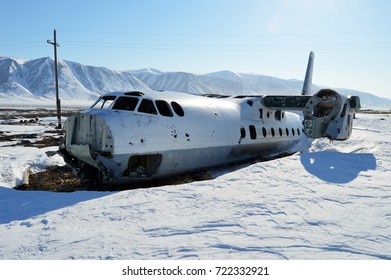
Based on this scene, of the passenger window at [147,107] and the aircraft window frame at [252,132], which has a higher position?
the passenger window at [147,107]

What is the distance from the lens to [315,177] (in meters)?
9.71

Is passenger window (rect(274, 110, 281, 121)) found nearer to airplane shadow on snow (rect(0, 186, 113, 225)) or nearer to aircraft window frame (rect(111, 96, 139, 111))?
aircraft window frame (rect(111, 96, 139, 111))

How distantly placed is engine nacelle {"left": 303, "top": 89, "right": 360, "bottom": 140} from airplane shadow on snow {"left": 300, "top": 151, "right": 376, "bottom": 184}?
10.7ft

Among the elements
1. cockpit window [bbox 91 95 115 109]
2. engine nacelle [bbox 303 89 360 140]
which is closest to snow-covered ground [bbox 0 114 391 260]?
cockpit window [bbox 91 95 115 109]

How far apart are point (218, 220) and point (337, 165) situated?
6501 millimetres

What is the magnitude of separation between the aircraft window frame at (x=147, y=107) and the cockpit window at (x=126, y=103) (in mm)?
209

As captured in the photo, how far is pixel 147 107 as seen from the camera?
11188mm

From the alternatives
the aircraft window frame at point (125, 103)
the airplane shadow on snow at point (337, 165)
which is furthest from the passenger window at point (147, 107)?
the airplane shadow on snow at point (337, 165)

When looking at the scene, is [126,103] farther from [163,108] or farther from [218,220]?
[218,220]

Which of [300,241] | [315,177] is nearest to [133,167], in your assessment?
[315,177]

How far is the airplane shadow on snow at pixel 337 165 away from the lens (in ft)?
32.4

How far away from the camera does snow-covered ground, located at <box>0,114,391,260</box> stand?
528cm

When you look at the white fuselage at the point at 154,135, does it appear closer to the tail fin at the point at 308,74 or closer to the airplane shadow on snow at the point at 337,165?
the airplane shadow on snow at the point at 337,165
